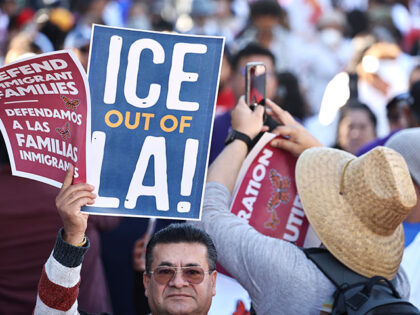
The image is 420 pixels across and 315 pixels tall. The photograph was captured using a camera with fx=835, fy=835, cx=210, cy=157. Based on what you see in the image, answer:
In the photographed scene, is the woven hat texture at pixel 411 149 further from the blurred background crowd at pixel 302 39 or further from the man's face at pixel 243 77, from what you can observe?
the blurred background crowd at pixel 302 39

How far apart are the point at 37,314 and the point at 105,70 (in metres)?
0.95

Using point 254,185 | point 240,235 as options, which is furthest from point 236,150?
point 240,235

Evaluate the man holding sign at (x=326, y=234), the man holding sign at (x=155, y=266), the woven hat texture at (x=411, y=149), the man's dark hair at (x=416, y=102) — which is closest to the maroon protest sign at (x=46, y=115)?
the man holding sign at (x=155, y=266)

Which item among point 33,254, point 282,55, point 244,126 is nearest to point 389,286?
point 244,126

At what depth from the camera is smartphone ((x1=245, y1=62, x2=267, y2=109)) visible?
12.7ft

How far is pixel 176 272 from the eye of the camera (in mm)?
3240

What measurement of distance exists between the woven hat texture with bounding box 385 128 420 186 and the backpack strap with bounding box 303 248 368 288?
659 mm

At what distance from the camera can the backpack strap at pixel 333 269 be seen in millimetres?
3225

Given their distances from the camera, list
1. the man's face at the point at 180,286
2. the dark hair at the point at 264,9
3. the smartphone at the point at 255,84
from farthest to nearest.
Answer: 1. the dark hair at the point at 264,9
2. the smartphone at the point at 255,84
3. the man's face at the point at 180,286

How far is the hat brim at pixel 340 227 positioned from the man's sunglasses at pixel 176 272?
517 mm

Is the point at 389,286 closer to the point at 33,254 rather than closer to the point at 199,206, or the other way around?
the point at 199,206

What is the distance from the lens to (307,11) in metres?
11.9

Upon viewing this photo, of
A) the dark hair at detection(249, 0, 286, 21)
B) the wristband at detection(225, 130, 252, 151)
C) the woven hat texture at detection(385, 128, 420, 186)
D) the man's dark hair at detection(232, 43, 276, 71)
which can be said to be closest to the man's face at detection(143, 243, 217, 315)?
the wristband at detection(225, 130, 252, 151)

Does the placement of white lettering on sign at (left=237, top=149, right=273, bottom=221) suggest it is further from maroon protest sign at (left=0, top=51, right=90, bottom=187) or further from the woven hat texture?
maroon protest sign at (left=0, top=51, right=90, bottom=187)
